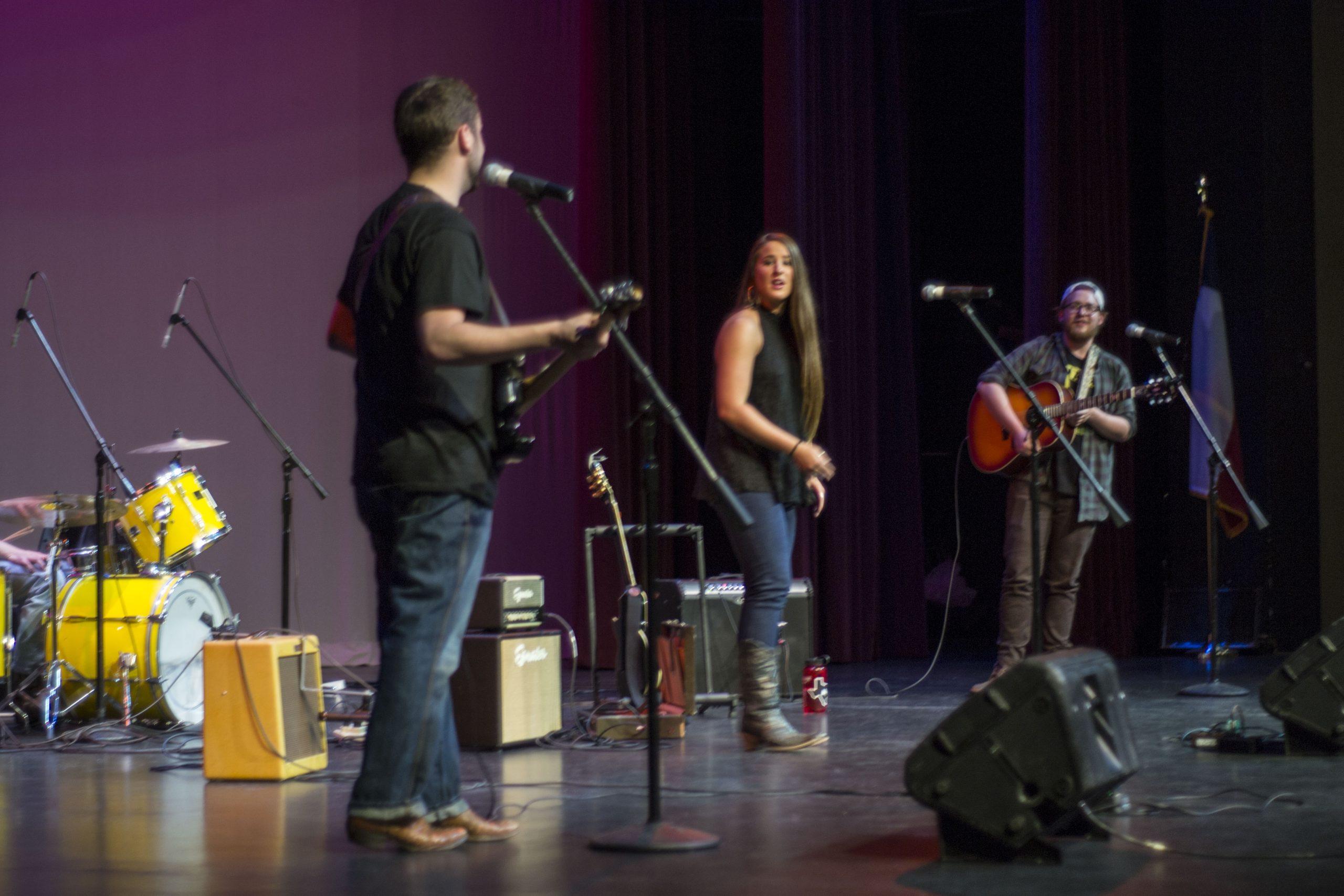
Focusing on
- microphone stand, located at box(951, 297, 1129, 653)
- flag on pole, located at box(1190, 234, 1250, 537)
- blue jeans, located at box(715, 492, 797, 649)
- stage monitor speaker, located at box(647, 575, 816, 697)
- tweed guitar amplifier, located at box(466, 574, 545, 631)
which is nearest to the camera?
blue jeans, located at box(715, 492, 797, 649)

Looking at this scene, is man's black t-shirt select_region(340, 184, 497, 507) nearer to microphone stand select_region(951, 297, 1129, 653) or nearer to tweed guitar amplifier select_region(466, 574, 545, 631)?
tweed guitar amplifier select_region(466, 574, 545, 631)

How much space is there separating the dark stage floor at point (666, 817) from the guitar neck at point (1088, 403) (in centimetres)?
140

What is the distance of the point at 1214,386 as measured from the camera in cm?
696

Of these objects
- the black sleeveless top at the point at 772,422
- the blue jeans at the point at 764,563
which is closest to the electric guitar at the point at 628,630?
the blue jeans at the point at 764,563

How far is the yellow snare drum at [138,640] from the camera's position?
5461 millimetres

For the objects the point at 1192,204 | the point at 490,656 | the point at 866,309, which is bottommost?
the point at 490,656

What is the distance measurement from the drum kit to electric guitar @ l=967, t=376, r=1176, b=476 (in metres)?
3.26

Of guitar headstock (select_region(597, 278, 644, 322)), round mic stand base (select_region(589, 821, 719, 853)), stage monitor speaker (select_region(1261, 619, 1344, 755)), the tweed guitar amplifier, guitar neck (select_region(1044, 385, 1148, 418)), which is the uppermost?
guitar neck (select_region(1044, 385, 1148, 418))

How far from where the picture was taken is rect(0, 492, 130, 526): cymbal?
5309 millimetres

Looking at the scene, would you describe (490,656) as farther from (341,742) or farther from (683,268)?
(683,268)

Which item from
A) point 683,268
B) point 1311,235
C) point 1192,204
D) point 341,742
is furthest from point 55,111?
point 1311,235

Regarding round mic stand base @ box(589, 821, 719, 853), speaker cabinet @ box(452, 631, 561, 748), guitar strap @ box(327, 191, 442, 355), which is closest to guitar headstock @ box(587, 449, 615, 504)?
speaker cabinet @ box(452, 631, 561, 748)

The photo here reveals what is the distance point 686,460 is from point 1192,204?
333cm

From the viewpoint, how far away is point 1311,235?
25.4 feet
